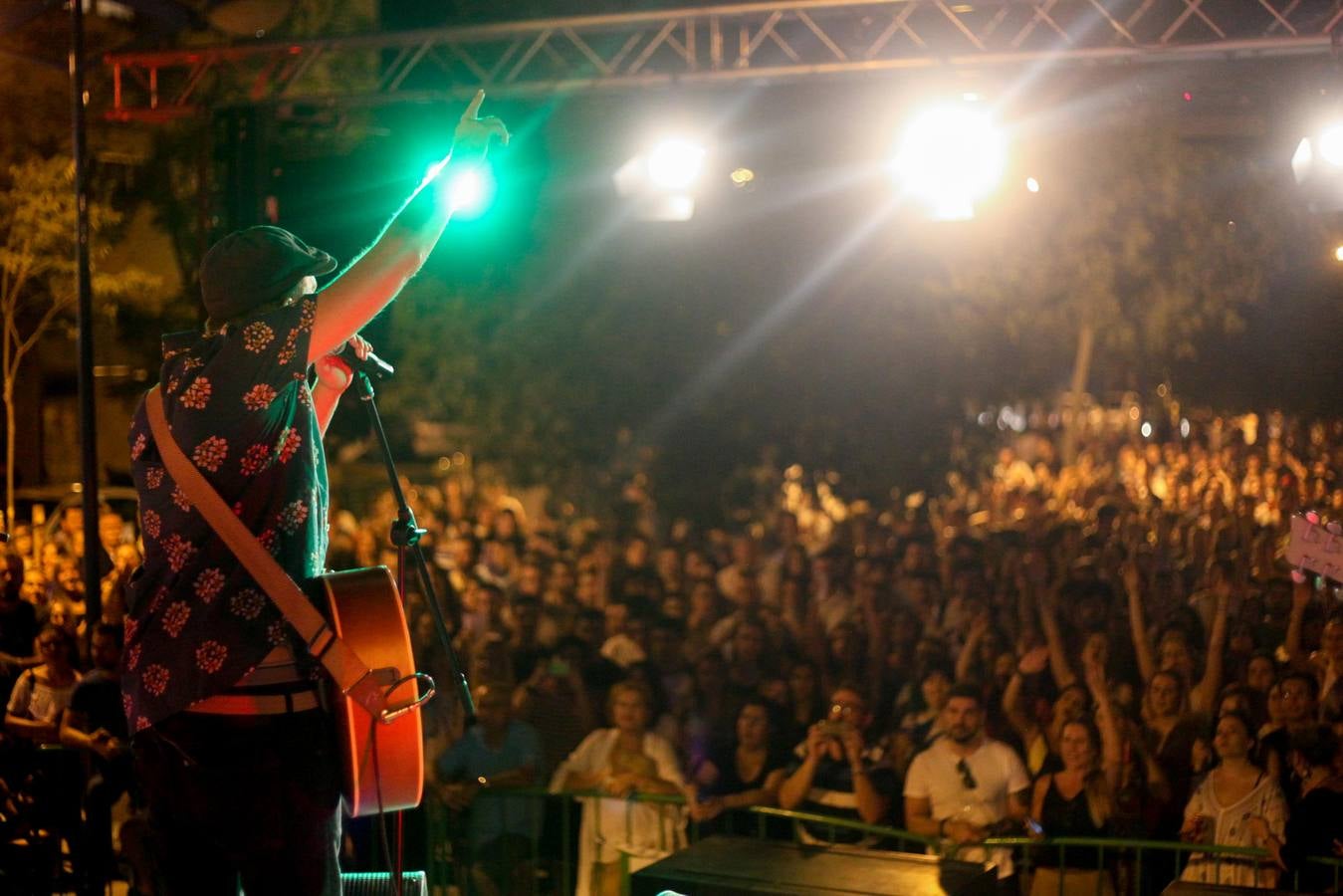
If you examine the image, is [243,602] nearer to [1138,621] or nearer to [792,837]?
[792,837]

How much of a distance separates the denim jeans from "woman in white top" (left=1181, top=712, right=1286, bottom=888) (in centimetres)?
313

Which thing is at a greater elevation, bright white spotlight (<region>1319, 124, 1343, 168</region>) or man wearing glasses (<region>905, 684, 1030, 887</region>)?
bright white spotlight (<region>1319, 124, 1343, 168</region>)

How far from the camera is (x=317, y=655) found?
1715mm

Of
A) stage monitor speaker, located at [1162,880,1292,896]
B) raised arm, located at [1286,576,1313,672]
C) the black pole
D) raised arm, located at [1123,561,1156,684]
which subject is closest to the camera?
stage monitor speaker, located at [1162,880,1292,896]

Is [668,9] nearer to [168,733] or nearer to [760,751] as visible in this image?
[760,751]

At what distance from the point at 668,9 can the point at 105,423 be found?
16.1ft

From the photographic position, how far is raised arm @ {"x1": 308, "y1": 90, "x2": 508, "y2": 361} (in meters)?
1.69

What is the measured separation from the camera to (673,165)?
→ 632cm

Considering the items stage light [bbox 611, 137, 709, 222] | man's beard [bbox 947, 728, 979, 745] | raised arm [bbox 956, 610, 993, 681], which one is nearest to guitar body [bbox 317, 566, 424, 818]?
man's beard [bbox 947, 728, 979, 745]

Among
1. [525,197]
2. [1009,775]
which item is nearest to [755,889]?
[1009,775]

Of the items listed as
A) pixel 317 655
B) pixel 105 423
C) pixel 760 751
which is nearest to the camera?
pixel 317 655

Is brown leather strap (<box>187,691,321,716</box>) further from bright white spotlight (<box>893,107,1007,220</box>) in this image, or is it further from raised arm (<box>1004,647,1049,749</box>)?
bright white spotlight (<box>893,107,1007,220</box>)

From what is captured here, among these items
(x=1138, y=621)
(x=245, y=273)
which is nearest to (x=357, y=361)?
(x=245, y=273)

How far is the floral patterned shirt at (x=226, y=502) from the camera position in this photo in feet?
5.57
